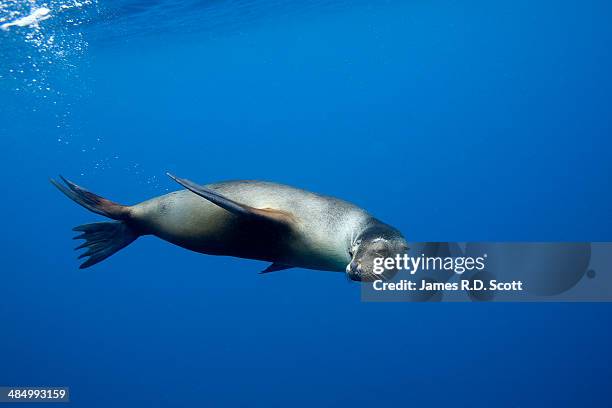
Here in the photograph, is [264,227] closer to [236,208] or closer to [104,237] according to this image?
[236,208]

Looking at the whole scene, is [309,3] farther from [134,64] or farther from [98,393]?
[98,393]

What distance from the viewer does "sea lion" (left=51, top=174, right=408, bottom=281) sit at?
A: 2.95m

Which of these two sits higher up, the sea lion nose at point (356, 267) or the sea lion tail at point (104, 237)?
the sea lion tail at point (104, 237)

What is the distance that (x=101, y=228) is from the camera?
14.9ft

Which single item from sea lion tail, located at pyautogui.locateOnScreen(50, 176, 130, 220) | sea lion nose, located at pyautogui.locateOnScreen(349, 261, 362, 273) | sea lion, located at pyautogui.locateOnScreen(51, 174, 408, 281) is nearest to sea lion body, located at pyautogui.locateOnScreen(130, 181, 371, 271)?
sea lion, located at pyautogui.locateOnScreen(51, 174, 408, 281)

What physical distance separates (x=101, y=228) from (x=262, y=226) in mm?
1865

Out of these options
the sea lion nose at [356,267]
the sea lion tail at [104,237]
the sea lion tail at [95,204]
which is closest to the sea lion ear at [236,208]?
the sea lion nose at [356,267]

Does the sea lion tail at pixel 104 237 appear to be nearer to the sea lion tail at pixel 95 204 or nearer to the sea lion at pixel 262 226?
the sea lion at pixel 262 226

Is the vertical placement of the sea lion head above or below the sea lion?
below

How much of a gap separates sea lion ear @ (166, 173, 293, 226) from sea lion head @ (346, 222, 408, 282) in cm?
62

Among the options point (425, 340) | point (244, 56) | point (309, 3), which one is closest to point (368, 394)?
point (425, 340)

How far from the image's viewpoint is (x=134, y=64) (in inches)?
987

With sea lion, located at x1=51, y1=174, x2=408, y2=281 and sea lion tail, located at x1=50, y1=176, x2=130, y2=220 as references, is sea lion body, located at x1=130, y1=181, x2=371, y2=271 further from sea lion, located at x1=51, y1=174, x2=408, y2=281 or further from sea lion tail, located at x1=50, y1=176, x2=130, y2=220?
sea lion tail, located at x1=50, y1=176, x2=130, y2=220

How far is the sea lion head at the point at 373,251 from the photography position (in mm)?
2627
